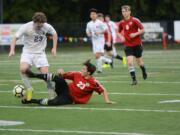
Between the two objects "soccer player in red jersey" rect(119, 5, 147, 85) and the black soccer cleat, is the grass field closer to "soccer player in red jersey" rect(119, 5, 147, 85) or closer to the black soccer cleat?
the black soccer cleat

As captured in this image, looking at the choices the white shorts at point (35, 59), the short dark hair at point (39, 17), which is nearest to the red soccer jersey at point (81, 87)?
the white shorts at point (35, 59)

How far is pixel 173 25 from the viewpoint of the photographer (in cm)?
5231

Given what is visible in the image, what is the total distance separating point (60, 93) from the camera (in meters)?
14.6

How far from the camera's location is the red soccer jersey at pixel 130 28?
20406 mm

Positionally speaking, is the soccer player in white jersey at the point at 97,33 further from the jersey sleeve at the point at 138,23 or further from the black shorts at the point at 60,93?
the black shorts at the point at 60,93

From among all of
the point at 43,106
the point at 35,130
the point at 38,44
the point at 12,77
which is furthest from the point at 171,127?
the point at 12,77

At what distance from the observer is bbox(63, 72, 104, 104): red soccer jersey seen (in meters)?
14.5

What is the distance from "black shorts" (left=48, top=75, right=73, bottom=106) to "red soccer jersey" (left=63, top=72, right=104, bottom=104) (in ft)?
0.36

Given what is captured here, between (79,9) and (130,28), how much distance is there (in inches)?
1495

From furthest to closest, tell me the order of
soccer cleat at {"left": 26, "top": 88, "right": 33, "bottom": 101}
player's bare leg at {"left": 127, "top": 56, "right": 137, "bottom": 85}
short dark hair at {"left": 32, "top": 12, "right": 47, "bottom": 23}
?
player's bare leg at {"left": 127, "top": 56, "right": 137, "bottom": 85} < short dark hair at {"left": 32, "top": 12, "right": 47, "bottom": 23} < soccer cleat at {"left": 26, "top": 88, "right": 33, "bottom": 101}

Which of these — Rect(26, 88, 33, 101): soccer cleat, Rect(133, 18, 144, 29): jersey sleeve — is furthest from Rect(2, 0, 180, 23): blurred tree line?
Rect(26, 88, 33, 101): soccer cleat

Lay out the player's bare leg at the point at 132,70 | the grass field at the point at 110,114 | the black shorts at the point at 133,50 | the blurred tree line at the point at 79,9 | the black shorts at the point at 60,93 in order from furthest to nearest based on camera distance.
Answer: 1. the blurred tree line at the point at 79,9
2. the black shorts at the point at 133,50
3. the player's bare leg at the point at 132,70
4. the black shorts at the point at 60,93
5. the grass field at the point at 110,114

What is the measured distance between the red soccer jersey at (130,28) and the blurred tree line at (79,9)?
34262 millimetres

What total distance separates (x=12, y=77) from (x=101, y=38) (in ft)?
14.9
